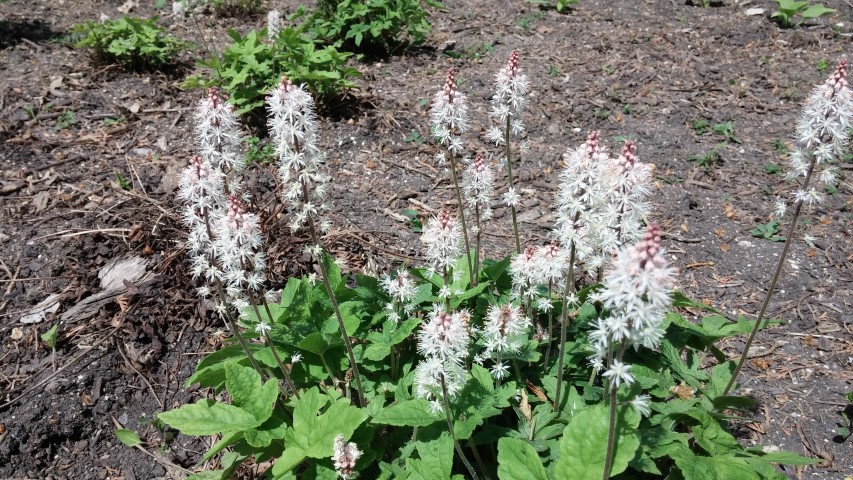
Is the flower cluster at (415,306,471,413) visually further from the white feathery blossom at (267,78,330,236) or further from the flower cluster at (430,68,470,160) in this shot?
the flower cluster at (430,68,470,160)

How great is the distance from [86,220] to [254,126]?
6.83 feet

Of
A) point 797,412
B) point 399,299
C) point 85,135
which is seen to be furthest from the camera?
point 85,135

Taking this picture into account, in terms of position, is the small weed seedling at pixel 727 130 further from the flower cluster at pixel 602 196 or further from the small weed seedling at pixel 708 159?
the flower cluster at pixel 602 196

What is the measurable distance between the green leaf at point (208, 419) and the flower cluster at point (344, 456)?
21.9 inches

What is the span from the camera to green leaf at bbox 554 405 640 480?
104 inches

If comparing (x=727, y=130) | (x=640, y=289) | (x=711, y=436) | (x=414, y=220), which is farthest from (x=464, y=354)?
(x=727, y=130)

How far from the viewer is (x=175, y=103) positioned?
734cm

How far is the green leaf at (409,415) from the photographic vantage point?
9.77ft

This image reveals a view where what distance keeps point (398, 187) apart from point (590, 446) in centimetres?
383

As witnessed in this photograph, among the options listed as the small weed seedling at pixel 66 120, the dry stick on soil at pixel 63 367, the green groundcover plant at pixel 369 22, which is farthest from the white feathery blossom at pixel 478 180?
the small weed seedling at pixel 66 120

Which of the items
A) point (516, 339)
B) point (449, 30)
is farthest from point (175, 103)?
point (516, 339)

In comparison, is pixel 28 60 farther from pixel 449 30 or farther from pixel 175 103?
pixel 449 30

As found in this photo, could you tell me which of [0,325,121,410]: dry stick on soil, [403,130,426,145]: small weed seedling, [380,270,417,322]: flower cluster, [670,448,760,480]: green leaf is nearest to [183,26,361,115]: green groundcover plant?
[403,130,426,145]: small weed seedling

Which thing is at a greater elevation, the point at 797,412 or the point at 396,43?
the point at 396,43
